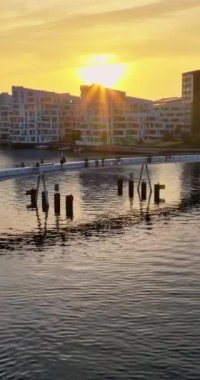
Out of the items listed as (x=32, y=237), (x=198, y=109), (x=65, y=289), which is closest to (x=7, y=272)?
(x=65, y=289)

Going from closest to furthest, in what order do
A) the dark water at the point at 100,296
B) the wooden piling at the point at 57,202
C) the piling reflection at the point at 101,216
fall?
the dark water at the point at 100,296 < the piling reflection at the point at 101,216 < the wooden piling at the point at 57,202

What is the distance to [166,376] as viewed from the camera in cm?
2228

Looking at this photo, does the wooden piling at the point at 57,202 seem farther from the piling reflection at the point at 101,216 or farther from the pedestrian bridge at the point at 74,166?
the pedestrian bridge at the point at 74,166

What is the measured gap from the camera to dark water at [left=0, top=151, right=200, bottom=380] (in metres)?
23.5

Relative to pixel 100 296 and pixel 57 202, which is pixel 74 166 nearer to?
pixel 57 202

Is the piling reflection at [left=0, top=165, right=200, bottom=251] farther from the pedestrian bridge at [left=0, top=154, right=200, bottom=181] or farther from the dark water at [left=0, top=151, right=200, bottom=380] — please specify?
the pedestrian bridge at [left=0, top=154, right=200, bottom=181]

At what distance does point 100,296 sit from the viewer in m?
31.5

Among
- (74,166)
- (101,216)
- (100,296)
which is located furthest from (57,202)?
(100,296)

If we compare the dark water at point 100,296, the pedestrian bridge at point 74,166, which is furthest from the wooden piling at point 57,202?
the pedestrian bridge at point 74,166

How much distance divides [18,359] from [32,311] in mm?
5332

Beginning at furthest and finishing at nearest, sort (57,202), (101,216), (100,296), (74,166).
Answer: (74,166) → (57,202) → (101,216) → (100,296)

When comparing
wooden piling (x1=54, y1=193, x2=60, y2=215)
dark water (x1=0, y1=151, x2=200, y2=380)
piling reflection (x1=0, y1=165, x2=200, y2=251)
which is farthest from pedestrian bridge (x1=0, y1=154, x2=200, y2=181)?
wooden piling (x1=54, y1=193, x2=60, y2=215)

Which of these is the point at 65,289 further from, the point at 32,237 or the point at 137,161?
the point at 137,161

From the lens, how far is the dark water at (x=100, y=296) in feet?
77.2
